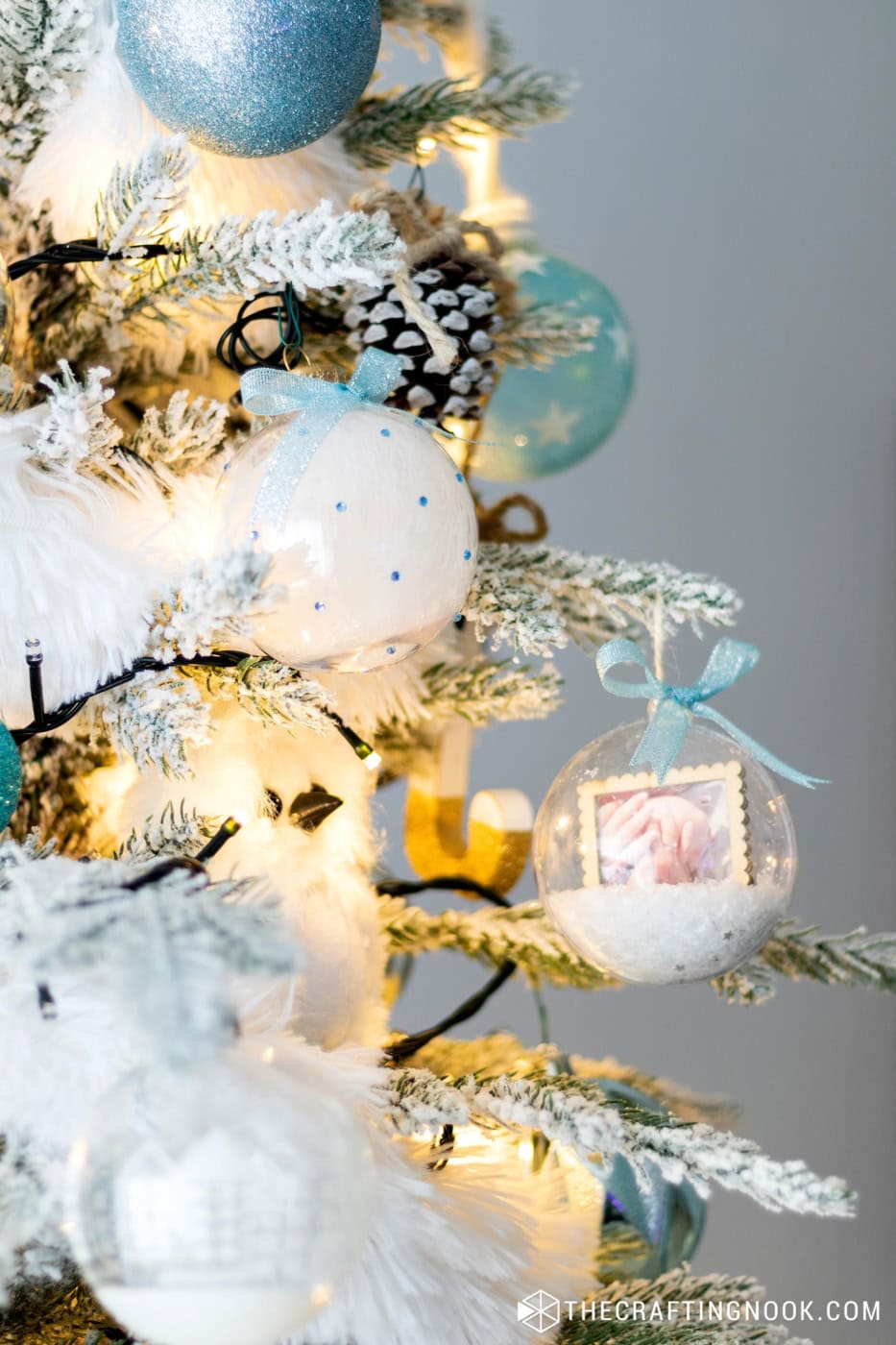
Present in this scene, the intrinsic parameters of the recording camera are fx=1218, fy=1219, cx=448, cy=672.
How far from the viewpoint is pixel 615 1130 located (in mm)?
428

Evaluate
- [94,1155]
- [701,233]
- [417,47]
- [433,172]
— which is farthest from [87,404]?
[701,233]

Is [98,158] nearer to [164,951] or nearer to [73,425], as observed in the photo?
[73,425]

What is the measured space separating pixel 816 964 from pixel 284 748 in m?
0.32

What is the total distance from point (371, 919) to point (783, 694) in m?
1.06

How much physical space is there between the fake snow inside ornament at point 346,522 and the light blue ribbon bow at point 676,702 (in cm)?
11

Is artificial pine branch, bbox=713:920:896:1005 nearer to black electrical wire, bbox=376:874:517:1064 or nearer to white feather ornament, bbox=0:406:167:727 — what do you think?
black electrical wire, bbox=376:874:517:1064

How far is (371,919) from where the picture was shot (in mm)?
588

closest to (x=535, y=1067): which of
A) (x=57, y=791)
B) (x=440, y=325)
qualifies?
(x=57, y=791)

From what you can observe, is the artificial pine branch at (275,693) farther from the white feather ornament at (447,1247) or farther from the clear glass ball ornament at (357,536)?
the white feather ornament at (447,1247)

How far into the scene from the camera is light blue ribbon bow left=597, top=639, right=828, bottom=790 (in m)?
0.54

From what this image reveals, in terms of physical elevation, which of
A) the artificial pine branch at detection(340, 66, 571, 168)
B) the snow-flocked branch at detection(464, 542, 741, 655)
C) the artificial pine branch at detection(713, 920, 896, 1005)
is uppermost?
the artificial pine branch at detection(340, 66, 571, 168)

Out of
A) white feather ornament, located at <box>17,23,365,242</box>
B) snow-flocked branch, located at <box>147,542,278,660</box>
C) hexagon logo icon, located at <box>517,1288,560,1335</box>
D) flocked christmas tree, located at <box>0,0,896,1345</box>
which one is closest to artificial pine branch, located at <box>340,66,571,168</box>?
flocked christmas tree, located at <box>0,0,896,1345</box>

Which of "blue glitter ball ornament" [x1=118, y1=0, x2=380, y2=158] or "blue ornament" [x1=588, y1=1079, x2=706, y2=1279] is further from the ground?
"blue glitter ball ornament" [x1=118, y1=0, x2=380, y2=158]

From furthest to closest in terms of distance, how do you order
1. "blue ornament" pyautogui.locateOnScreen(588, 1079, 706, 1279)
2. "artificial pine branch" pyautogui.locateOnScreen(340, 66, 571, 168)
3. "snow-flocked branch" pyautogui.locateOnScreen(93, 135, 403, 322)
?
1. "blue ornament" pyautogui.locateOnScreen(588, 1079, 706, 1279)
2. "artificial pine branch" pyautogui.locateOnScreen(340, 66, 571, 168)
3. "snow-flocked branch" pyautogui.locateOnScreen(93, 135, 403, 322)
